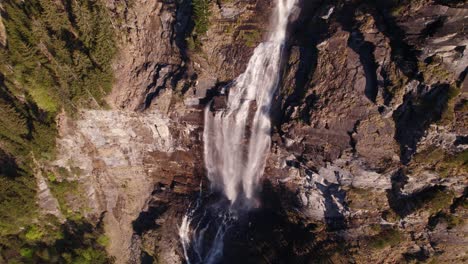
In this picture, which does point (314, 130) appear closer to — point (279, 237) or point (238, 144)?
point (238, 144)

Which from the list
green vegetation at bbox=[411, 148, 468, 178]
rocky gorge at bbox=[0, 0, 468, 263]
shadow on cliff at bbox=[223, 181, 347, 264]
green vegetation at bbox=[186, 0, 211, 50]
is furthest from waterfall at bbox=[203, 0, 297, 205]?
green vegetation at bbox=[411, 148, 468, 178]

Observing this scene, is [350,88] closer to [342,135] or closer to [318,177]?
[342,135]

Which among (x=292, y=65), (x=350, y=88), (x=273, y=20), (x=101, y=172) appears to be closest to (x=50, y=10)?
(x=101, y=172)

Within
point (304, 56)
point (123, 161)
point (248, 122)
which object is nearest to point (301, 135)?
point (248, 122)

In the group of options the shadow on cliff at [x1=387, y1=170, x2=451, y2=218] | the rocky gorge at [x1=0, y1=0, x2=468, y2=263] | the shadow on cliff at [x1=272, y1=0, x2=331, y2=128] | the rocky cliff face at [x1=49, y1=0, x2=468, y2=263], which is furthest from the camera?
the shadow on cliff at [x1=272, y1=0, x2=331, y2=128]

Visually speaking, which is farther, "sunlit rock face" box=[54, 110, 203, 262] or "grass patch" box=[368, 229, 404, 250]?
"sunlit rock face" box=[54, 110, 203, 262]

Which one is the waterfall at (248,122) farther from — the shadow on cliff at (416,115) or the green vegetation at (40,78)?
the green vegetation at (40,78)

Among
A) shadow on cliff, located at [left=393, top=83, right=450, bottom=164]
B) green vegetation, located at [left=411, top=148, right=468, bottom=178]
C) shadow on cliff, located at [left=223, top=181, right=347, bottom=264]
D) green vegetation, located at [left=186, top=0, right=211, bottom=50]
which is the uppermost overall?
green vegetation, located at [left=186, top=0, right=211, bottom=50]

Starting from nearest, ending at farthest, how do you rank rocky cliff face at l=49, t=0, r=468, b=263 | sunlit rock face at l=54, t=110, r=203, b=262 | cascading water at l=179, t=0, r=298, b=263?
1. rocky cliff face at l=49, t=0, r=468, b=263
2. cascading water at l=179, t=0, r=298, b=263
3. sunlit rock face at l=54, t=110, r=203, b=262

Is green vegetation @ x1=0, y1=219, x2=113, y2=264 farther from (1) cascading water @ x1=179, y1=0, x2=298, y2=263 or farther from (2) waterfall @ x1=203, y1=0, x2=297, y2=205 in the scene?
(2) waterfall @ x1=203, y1=0, x2=297, y2=205
